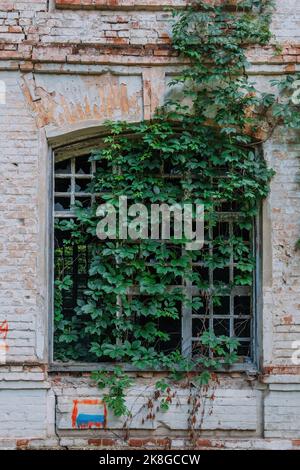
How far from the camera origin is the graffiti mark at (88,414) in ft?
18.6

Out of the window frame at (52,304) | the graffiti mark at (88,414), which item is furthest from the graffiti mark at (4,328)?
the graffiti mark at (88,414)

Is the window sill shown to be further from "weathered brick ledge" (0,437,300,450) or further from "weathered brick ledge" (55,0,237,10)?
"weathered brick ledge" (55,0,237,10)

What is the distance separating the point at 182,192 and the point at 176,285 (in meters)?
0.88

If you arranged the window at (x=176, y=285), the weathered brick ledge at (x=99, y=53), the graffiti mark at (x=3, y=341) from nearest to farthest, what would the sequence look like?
1. the graffiti mark at (x=3, y=341)
2. the weathered brick ledge at (x=99, y=53)
3. the window at (x=176, y=285)

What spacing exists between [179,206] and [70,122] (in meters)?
1.28

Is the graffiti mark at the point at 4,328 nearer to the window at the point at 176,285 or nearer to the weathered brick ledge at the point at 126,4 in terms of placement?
the window at the point at 176,285

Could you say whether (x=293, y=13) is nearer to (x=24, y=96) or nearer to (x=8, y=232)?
(x=24, y=96)

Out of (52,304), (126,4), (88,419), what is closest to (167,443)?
(88,419)

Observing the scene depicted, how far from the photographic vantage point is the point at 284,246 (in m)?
5.82

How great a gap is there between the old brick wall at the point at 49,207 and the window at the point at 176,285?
209 mm

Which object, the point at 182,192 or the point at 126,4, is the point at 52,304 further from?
the point at 126,4

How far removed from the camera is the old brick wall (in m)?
5.65

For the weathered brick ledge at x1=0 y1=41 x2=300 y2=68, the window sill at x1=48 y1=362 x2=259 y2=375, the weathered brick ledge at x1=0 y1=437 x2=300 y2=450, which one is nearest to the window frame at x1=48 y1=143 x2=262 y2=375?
the window sill at x1=48 y1=362 x2=259 y2=375

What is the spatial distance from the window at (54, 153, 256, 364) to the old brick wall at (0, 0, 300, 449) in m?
0.21
